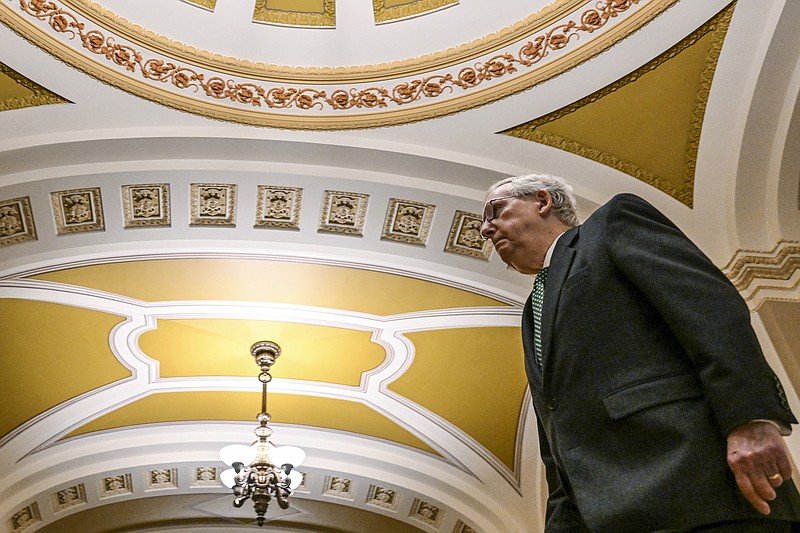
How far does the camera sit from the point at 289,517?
11352mm

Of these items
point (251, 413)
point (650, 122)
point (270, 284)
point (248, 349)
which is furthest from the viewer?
point (251, 413)

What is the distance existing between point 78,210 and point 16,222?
1.59 ft

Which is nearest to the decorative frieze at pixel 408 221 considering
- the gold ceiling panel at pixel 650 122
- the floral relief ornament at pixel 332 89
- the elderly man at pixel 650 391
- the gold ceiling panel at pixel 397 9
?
the floral relief ornament at pixel 332 89

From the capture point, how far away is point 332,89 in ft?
21.7

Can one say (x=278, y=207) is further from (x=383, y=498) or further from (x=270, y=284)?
(x=383, y=498)

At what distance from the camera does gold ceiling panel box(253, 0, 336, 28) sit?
6.72m

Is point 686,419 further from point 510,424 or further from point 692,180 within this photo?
point 510,424

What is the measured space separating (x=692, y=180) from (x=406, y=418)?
4.60m

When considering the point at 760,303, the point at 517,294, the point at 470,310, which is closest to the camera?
the point at 760,303

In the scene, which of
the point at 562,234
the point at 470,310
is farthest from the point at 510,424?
the point at 562,234

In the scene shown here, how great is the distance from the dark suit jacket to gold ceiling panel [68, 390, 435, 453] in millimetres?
7633

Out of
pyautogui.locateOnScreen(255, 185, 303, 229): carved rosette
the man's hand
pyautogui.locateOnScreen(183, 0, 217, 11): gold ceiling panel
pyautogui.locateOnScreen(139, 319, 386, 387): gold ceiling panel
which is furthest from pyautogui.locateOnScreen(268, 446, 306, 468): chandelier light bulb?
the man's hand

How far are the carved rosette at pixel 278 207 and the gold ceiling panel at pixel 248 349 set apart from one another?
1.51 m

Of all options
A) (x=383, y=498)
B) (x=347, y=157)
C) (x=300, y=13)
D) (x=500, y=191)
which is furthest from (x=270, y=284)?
(x=500, y=191)
